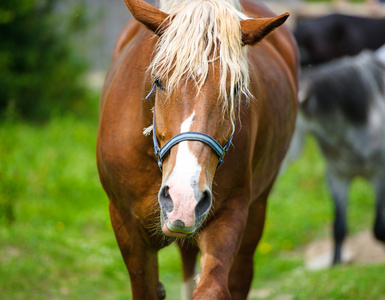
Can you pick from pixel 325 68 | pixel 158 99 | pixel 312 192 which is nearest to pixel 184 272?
pixel 158 99

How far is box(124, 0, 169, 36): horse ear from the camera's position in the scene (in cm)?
252

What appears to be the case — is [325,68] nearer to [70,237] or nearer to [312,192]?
[312,192]

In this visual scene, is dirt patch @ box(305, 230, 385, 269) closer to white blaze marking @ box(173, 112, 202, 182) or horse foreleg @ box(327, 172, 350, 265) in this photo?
horse foreleg @ box(327, 172, 350, 265)

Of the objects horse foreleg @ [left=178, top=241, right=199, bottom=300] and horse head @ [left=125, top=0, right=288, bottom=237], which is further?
horse foreleg @ [left=178, top=241, right=199, bottom=300]

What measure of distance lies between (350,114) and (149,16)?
12.7ft

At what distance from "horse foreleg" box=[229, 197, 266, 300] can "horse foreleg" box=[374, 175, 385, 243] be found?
2.29m

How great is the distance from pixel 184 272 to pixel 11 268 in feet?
4.41

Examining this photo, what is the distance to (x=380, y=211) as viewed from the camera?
5.74m

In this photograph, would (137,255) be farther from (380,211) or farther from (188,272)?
(380,211)

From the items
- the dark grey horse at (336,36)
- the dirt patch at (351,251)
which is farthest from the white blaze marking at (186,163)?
the dark grey horse at (336,36)

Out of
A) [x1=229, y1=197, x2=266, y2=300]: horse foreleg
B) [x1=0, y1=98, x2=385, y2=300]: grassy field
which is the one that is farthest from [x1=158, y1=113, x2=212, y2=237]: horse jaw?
[x1=0, y1=98, x2=385, y2=300]: grassy field

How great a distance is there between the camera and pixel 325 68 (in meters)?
6.08

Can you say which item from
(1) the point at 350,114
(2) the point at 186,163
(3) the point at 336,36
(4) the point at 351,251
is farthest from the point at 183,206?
(3) the point at 336,36

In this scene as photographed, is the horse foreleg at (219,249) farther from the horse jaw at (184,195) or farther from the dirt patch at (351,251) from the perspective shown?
the dirt patch at (351,251)
